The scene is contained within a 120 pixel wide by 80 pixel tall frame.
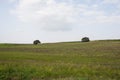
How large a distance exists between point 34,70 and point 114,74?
286 inches

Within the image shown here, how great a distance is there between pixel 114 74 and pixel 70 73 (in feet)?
13.1

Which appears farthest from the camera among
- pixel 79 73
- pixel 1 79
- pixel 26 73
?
pixel 79 73

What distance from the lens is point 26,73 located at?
24297mm

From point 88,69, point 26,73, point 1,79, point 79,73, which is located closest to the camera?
point 1,79

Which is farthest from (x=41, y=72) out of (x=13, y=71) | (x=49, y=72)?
(x=13, y=71)

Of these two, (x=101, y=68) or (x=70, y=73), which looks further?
(x=101, y=68)

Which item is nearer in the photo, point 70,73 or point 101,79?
point 101,79

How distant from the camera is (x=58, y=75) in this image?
24.8m

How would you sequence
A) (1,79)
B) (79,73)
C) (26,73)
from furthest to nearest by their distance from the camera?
(79,73) → (26,73) → (1,79)

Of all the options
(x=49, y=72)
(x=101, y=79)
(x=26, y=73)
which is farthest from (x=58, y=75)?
(x=101, y=79)

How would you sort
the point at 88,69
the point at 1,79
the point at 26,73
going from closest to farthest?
the point at 1,79
the point at 26,73
the point at 88,69

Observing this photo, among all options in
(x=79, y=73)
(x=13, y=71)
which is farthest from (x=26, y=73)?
(x=79, y=73)

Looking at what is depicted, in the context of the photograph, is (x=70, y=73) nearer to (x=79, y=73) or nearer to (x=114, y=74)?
(x=79, y=73)

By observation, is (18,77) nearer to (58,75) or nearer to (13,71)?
(13,71)
